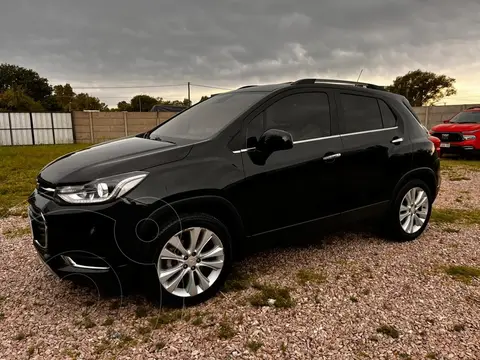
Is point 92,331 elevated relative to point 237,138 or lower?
lower

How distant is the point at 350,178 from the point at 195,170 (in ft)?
5.48

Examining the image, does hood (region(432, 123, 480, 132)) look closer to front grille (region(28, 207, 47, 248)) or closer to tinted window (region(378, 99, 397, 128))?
tinted window (region(378, 99, 397, 128))

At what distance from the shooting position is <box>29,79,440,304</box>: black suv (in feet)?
8.71

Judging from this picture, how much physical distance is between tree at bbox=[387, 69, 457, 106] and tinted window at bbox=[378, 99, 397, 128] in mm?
44711

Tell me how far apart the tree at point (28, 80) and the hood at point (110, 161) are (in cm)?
6668

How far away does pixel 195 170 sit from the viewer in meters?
2.87

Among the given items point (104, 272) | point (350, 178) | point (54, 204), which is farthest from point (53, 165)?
point (350, 178)

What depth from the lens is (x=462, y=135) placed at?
39.1 feet

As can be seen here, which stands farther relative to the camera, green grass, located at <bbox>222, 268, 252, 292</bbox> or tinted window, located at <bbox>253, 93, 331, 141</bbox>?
tinted window, located at <bbox>253, 93, 331, 141</bbox>

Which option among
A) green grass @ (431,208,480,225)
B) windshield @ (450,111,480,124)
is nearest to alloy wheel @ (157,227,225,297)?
green grass @ (431,208,480,225)

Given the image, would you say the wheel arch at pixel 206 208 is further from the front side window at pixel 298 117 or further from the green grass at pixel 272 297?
the front side window at pixel 298 117

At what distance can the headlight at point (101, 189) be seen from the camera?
262 cm

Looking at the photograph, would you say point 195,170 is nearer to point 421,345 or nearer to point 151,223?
point 151,223

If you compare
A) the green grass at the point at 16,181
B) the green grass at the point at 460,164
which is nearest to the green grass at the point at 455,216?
the green grass at the point at 460,164
